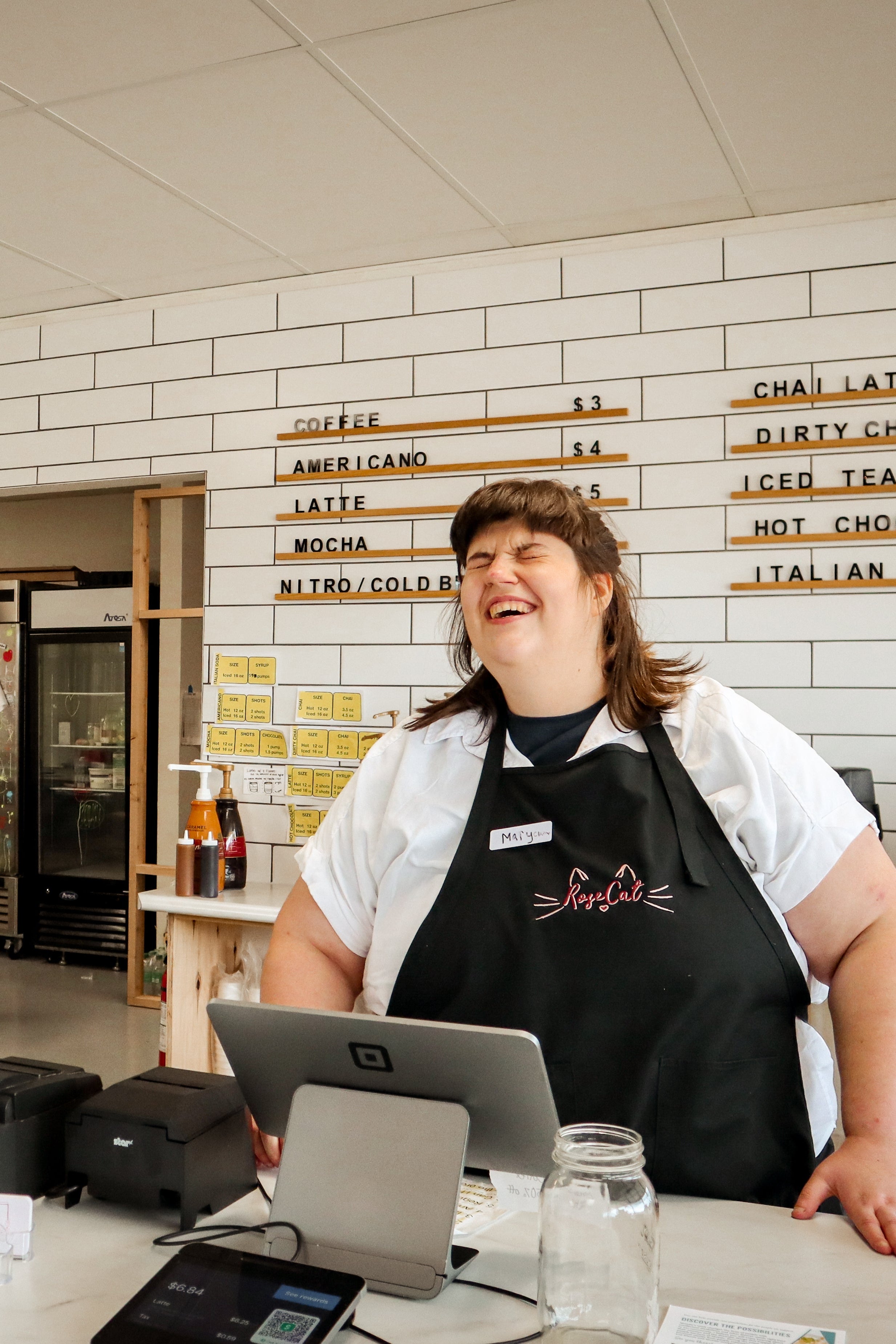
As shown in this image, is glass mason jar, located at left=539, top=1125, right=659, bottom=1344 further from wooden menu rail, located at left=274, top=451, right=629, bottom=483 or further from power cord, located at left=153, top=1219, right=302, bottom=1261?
wooden menu rail, located at left=274, top=451, right=629, bottom=483

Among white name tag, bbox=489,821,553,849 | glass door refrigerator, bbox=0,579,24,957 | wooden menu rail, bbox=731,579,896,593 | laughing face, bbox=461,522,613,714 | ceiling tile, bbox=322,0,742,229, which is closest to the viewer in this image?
white name tag, bbox=489,821,553,849

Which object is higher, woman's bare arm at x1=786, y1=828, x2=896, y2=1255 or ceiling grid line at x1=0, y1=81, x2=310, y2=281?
ceiling grid line at x1=0, y1=81, x2=310, y2=281

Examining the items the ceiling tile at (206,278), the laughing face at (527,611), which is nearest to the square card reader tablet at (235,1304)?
the laughing face at (527,611)

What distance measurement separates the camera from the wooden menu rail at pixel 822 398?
3193 millimetres

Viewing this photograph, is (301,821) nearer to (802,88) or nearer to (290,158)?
(290,158)

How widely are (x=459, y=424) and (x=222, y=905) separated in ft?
5.39

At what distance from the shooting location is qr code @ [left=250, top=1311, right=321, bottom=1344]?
0.93 m

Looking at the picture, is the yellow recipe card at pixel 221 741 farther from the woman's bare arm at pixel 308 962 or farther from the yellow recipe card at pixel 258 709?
the woman's bare arm at pixel 308 962

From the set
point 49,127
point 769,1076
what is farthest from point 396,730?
point 49,127

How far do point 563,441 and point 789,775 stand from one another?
2.23 m

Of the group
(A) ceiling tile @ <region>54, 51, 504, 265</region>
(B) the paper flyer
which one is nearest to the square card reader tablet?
(B) the paper flyer

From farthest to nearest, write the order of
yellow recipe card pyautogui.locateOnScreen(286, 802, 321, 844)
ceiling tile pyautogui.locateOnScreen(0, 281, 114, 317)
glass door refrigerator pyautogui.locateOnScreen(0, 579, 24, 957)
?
glass door refrigerator pyautogui.locateOnScreen(0, 579, 24, 957)
ceiling tile pyautogui.locateOnScreen(0, 281, 114, 317)
yellow recipe card pyautogui.locateOnScreen(286, 802, 321, 844)

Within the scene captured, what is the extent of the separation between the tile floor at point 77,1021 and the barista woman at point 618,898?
101 inches

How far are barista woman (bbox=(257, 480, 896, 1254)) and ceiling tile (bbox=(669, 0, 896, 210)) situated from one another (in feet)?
4.51
